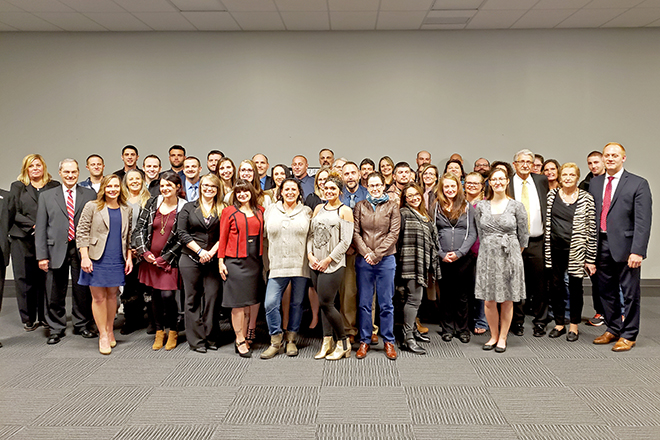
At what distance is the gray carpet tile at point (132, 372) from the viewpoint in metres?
3.28

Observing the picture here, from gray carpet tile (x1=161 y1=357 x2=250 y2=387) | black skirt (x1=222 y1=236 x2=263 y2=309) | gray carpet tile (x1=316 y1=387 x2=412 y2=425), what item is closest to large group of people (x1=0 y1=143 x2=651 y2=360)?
black skirt (x1=222 y1=236 x2=263 y2=309)

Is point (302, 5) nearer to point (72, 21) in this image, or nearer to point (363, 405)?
point (72, 21)

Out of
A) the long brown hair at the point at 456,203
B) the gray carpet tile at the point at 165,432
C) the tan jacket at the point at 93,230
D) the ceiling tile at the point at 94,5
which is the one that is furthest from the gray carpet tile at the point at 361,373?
the ceiling tile at the point at 94,5

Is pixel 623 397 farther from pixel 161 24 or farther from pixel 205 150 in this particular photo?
pixel 161 24

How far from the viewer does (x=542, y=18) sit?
6.10 metres

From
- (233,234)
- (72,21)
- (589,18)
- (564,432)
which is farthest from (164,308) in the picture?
(589,18)

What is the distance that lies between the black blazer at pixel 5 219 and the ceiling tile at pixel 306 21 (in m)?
3.91

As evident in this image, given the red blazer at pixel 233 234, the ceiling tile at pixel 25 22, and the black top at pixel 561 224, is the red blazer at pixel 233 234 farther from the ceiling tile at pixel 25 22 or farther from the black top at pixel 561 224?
the ceiling tile at pixel 25 22

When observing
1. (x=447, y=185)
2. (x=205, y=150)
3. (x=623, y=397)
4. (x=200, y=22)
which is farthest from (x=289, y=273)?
(x=200, y=22)

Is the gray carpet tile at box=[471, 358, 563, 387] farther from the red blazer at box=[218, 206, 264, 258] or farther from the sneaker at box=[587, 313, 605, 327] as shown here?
the red blazer at box=[218, 206, 264, 258]

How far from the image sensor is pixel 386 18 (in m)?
6.10

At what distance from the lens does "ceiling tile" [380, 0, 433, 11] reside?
555 centimetres

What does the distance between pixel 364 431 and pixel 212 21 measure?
5.71 metres

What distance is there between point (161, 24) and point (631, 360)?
22.3 ft
